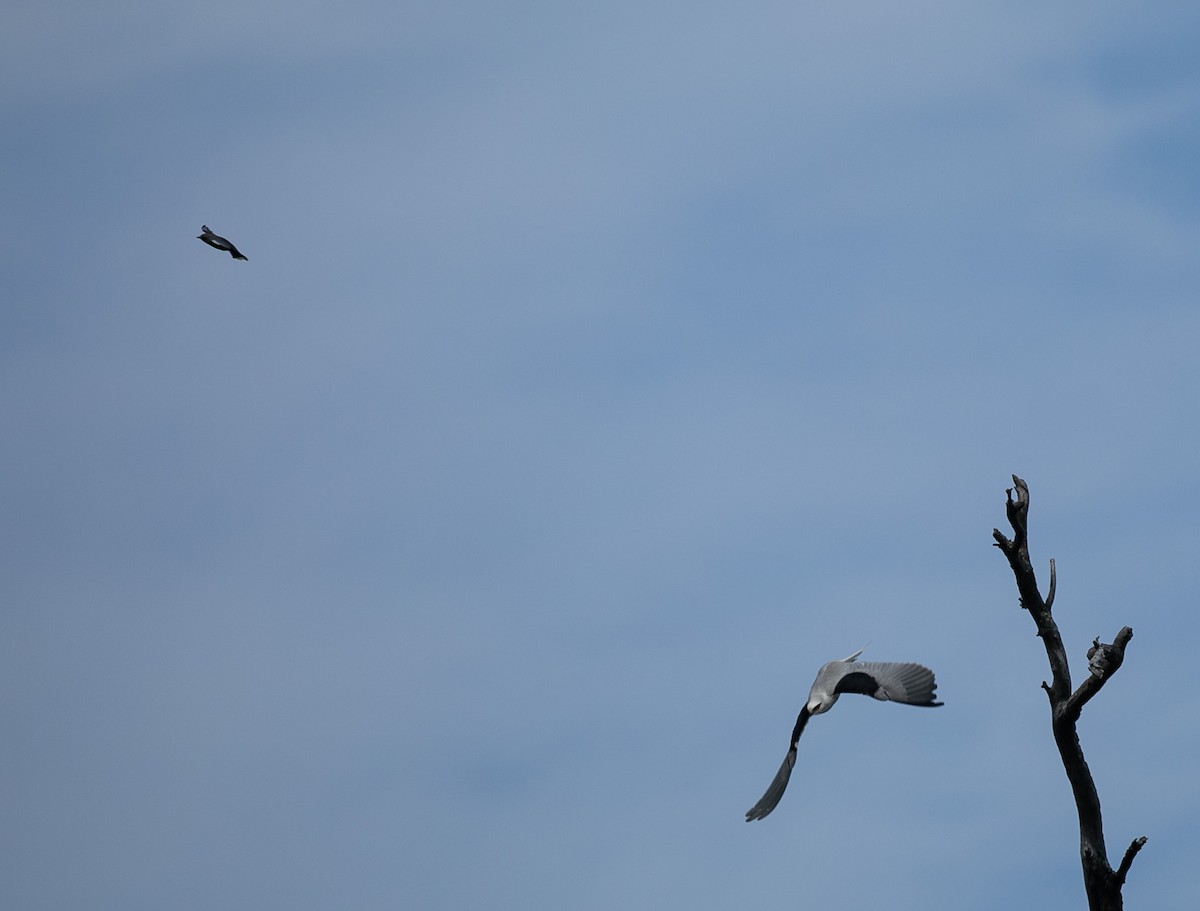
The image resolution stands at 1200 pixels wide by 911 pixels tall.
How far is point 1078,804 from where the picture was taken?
19.9 metres

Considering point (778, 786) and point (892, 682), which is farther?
point (892, 682)

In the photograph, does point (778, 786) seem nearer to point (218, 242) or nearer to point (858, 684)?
point (858, 684)

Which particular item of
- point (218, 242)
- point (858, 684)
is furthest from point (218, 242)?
point (858, 684)

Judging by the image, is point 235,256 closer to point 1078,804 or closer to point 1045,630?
point 1045,630

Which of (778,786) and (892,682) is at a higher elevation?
(892,682)

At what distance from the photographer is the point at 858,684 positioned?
67.9 feet

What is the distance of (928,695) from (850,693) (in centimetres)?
122

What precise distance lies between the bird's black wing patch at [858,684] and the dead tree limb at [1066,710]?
7.30 feet

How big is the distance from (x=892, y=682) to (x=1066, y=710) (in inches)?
88.8

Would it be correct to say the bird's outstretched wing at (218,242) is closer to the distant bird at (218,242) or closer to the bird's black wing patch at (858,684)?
the distant bird at (218,242)

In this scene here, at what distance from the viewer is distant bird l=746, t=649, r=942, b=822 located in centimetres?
1988

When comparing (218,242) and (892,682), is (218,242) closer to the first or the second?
(218,242)

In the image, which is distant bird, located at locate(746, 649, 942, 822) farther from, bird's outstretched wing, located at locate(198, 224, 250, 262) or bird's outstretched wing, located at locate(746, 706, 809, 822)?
bird's outstretched wing, located at locate(198, 224, 250, 262)

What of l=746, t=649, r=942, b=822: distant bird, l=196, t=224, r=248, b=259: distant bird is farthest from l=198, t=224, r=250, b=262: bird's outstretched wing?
l=746, t=649, r=942, b=822: distant bird
